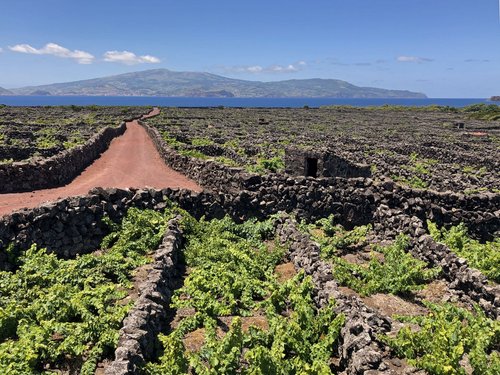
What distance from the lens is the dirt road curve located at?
2525 centimetres

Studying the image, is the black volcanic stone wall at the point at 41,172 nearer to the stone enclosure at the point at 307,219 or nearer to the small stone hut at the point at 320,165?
the stone enclosure at the point at 307,219

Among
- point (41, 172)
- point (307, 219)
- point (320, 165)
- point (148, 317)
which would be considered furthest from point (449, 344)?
point (41, 172)

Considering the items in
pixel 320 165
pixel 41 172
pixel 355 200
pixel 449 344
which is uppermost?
pixel 320 165

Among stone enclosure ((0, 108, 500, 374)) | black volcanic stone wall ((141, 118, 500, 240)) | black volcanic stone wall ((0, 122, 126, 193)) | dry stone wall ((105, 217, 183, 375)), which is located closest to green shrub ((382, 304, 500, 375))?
stone enclosure ((0, 108, 500, 374))

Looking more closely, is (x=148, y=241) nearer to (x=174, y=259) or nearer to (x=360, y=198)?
(x=174, y=259)

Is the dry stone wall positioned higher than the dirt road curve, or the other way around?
the dirt road curve

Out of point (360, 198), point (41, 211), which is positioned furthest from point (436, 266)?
point (41, 211)

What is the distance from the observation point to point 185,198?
22438 millimetres

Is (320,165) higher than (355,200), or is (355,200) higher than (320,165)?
(320,165)

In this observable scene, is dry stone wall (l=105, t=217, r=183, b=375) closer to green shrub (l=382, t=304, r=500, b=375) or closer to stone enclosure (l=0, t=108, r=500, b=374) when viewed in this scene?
stone enclosure (l=0, t=108, r=500, b=374)

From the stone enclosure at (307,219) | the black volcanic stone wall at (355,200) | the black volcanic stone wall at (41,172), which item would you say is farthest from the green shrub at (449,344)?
the black volcanic stone wall at (41,172)

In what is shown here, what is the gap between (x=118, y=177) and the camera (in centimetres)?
3209

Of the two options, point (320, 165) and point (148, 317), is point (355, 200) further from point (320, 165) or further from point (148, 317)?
point (148, 317)

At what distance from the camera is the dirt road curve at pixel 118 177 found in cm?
2525
